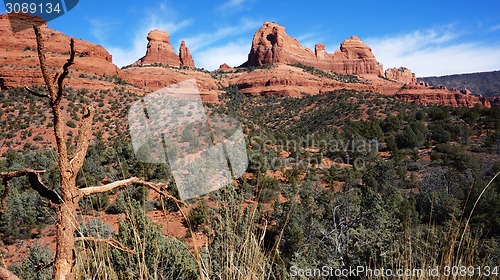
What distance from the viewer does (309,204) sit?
38.8ft

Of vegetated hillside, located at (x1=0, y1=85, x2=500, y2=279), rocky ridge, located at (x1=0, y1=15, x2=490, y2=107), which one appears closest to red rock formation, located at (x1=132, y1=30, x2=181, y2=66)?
rocky ridge, located at (x1=0, y1=15, x2=490, y2=107)

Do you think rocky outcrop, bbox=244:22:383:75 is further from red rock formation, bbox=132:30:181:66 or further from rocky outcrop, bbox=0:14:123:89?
rocky outcrop, bbox=0:14:123:89

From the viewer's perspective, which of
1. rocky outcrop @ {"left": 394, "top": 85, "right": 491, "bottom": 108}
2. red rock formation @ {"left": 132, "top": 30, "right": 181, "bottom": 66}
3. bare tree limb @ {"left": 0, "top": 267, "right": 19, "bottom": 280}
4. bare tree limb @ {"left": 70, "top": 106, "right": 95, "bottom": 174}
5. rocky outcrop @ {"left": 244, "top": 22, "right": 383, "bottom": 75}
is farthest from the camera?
rocky outcrop @ {"left": 244, "top": 22, "right": 383, "bottom": 75}

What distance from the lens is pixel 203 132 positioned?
24.3 m

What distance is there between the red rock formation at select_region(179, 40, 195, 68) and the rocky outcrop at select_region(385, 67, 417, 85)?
68767 mm

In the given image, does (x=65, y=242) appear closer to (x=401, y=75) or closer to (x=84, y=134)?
(x=84, y=134)

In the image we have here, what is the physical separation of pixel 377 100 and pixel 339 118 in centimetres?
799

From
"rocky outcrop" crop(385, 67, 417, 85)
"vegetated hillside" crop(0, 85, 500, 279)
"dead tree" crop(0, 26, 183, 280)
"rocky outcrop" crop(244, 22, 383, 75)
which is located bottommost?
"vegetated hillside" crop(0, 85, 500, 279)

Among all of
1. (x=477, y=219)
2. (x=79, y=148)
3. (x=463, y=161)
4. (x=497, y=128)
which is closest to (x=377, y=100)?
(x=497, y=128)

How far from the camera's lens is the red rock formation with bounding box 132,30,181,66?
80.3m

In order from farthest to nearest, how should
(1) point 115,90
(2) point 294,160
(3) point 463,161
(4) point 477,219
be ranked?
1. (1) point 115,90
2. (2) point 294,160
3. (3) point 463,161
4. (4) point 477,219

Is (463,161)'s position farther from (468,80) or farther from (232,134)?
(468,80)

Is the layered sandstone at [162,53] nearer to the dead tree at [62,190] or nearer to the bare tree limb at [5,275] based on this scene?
the dead tree at [62,190]

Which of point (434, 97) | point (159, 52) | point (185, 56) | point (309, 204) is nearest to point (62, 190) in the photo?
point (309, 204)
